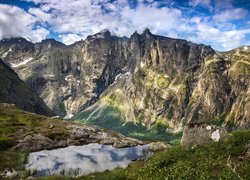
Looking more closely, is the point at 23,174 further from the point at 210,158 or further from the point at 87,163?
the point at 210,158

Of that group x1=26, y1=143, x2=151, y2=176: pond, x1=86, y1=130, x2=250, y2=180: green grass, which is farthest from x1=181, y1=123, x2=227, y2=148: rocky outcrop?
x1=26, y1=143, x2=151, y2=176: pond

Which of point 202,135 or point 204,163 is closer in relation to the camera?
point 204,163

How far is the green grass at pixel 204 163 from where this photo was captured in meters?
47.3

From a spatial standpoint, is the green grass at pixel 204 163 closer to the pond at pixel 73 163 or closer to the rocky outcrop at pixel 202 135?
the rocky outcrop at pixel 202 135

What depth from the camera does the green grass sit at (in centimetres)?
4726

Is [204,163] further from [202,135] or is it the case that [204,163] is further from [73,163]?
[73,163]

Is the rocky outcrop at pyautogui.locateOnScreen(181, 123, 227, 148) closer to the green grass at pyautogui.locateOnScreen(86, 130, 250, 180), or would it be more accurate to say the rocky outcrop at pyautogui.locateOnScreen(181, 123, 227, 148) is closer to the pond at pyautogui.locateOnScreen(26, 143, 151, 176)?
Result: the green grass at pyautogui.locateOnScreen(86, 130, 250, 180)

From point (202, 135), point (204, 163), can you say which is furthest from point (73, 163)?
point (204, 163)

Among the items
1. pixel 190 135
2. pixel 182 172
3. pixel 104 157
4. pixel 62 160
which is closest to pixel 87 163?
pixel 62 160

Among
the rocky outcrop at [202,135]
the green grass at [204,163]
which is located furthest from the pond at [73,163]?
the green grass at [204,163]

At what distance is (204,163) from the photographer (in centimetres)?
5256

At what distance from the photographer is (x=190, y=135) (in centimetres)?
8062

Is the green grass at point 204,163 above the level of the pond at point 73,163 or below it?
above

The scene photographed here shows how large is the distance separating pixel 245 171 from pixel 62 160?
128 m
